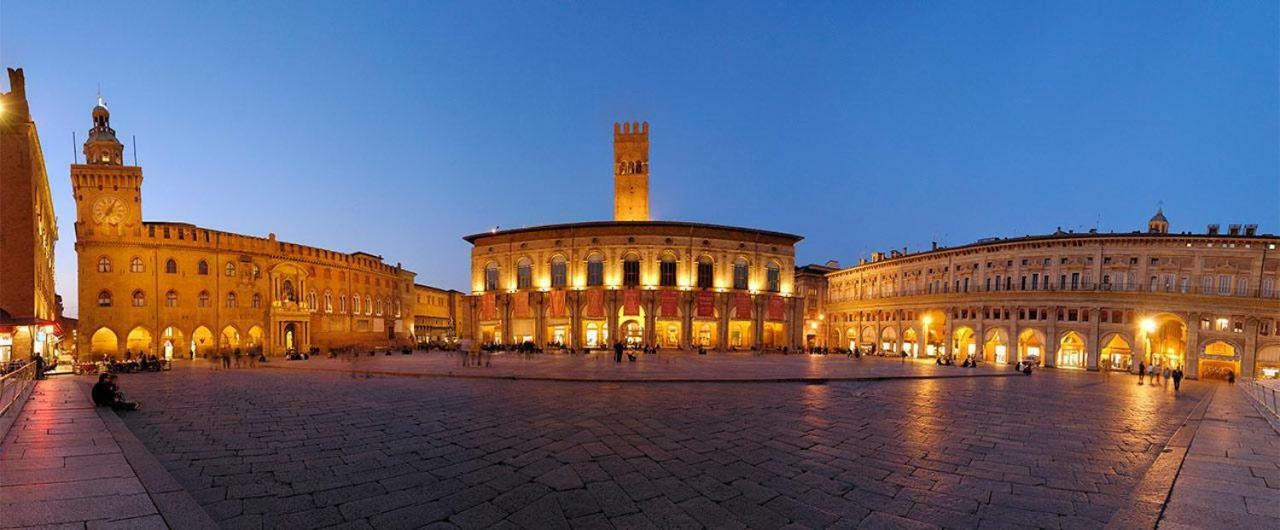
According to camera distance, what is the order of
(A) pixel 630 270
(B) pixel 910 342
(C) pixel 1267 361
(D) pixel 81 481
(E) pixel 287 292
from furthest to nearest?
(B) pixel 910 342 → (A) pixel 630 270 → (E) pixel 287 292 → (C) pixel 1267 361 → (D) pixel 81 481

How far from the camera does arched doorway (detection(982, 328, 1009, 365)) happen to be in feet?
132

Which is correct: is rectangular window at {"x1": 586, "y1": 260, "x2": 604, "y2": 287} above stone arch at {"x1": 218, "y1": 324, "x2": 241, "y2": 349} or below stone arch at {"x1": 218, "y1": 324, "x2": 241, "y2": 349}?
above

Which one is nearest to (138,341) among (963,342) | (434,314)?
(434,314)

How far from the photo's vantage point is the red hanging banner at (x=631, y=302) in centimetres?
3856

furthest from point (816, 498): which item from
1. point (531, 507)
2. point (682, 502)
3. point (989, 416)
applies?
point (989, 416)

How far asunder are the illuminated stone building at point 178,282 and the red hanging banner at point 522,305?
A: 13.5m

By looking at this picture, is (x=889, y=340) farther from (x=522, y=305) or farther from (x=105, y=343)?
(x=105, y=343)

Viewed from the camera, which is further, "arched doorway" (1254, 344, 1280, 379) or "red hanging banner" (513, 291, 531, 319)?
"red hanging banner" (513, 291, 531, 319)

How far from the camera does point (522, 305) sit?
134 feet

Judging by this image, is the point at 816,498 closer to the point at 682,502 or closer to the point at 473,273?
the point at 682,502

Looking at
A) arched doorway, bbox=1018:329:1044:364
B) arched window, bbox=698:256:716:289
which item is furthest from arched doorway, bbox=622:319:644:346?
arched doorway, bbox=1018:329:1044:364

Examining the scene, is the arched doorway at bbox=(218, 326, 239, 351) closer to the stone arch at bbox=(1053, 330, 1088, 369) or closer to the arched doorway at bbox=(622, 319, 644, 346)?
the arched doorway at bbox=(622, 319, 644, 346)

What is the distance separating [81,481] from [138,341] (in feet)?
113

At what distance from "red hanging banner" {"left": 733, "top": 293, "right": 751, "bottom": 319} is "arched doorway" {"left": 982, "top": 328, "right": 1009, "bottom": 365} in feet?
70.9
